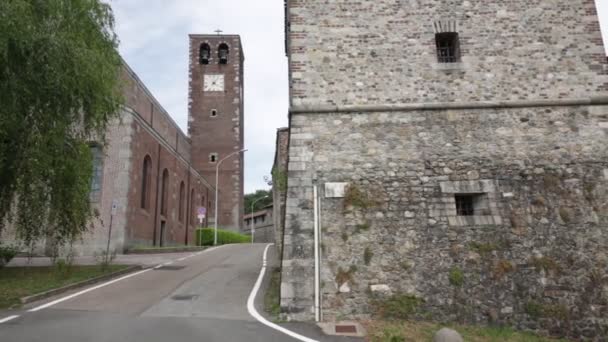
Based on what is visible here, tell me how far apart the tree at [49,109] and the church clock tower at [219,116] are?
2976 cm

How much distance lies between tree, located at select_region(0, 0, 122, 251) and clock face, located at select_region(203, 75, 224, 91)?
3105cm

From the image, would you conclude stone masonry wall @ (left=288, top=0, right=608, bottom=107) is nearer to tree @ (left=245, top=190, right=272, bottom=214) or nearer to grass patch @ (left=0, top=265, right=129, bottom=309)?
grass patch @ (left=0, top=265, right=129, bottom=309)

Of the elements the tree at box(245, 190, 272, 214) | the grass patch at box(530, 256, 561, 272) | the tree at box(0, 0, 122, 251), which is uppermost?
the tree at box(245, 190, 272, 214)

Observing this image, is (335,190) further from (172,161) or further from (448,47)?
(172,161)

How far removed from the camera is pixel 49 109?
8.02 meters

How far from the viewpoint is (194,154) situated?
39062 millimetres

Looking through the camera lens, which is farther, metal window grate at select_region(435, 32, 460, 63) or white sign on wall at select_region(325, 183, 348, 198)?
metal window grate at select_region(435, 32, 460, 63)

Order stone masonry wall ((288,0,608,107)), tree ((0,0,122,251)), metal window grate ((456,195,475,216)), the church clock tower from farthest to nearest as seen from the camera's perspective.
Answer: the church clock tower
stone masonry wall ((288,0,608,107))
metal window grate ((456,195,475,216))
tree ((0,0,122,251))

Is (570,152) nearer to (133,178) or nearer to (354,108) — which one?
(354,108)

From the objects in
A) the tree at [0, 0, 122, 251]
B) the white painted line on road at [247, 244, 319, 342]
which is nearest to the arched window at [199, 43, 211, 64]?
the tree at [0, 0, 122, 251]

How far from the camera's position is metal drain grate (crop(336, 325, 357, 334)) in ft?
23.2

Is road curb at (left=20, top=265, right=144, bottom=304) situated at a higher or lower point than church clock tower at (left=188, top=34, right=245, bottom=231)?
lower

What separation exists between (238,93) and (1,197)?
1284 inches

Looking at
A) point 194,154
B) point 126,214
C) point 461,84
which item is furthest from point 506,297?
point 194,154
